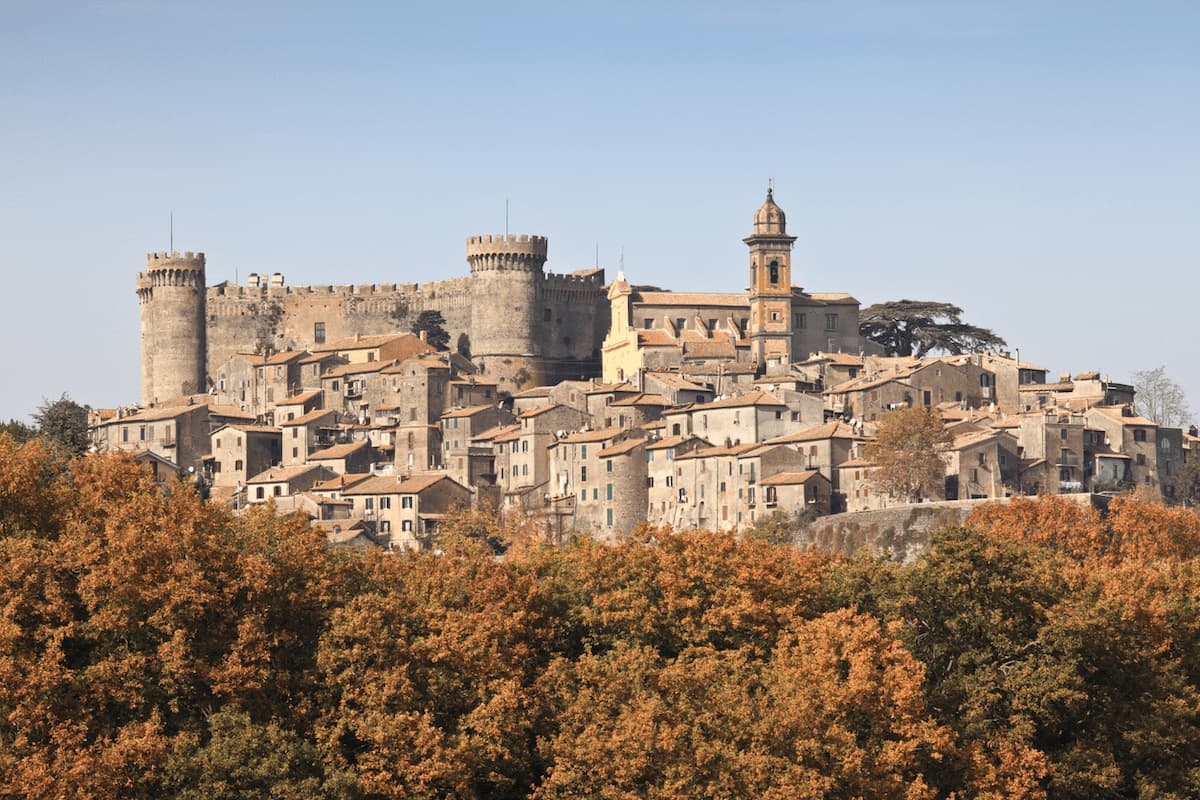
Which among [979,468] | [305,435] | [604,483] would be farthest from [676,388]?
[979,468]

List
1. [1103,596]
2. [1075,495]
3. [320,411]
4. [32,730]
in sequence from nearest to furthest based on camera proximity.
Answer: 1. [32,730]
2. [1103,596]
3. [1075,495]
4. [320,411]

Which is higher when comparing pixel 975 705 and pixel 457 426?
pixel 457 426

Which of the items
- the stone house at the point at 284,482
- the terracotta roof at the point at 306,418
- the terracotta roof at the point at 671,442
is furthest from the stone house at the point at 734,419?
the terracotta roof at the point at 306,418

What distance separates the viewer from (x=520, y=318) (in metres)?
120

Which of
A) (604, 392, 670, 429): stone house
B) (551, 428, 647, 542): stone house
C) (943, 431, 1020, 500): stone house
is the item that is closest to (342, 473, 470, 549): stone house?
(551, 428, 647, 542): stone house

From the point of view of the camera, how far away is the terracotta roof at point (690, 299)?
383 ft

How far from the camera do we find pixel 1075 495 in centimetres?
8100

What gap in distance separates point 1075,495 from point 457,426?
31.9 metres

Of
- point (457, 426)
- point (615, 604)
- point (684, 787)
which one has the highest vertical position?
point (457, 426)

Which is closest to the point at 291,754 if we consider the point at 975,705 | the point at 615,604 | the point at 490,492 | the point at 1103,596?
the point at 615,604

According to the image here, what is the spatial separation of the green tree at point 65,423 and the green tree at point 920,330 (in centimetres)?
4545

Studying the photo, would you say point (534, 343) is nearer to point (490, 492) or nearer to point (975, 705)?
point (490, 492)

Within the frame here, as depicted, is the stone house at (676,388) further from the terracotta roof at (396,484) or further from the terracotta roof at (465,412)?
the terracotta roof at (396,484)

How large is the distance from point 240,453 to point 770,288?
25.8m
